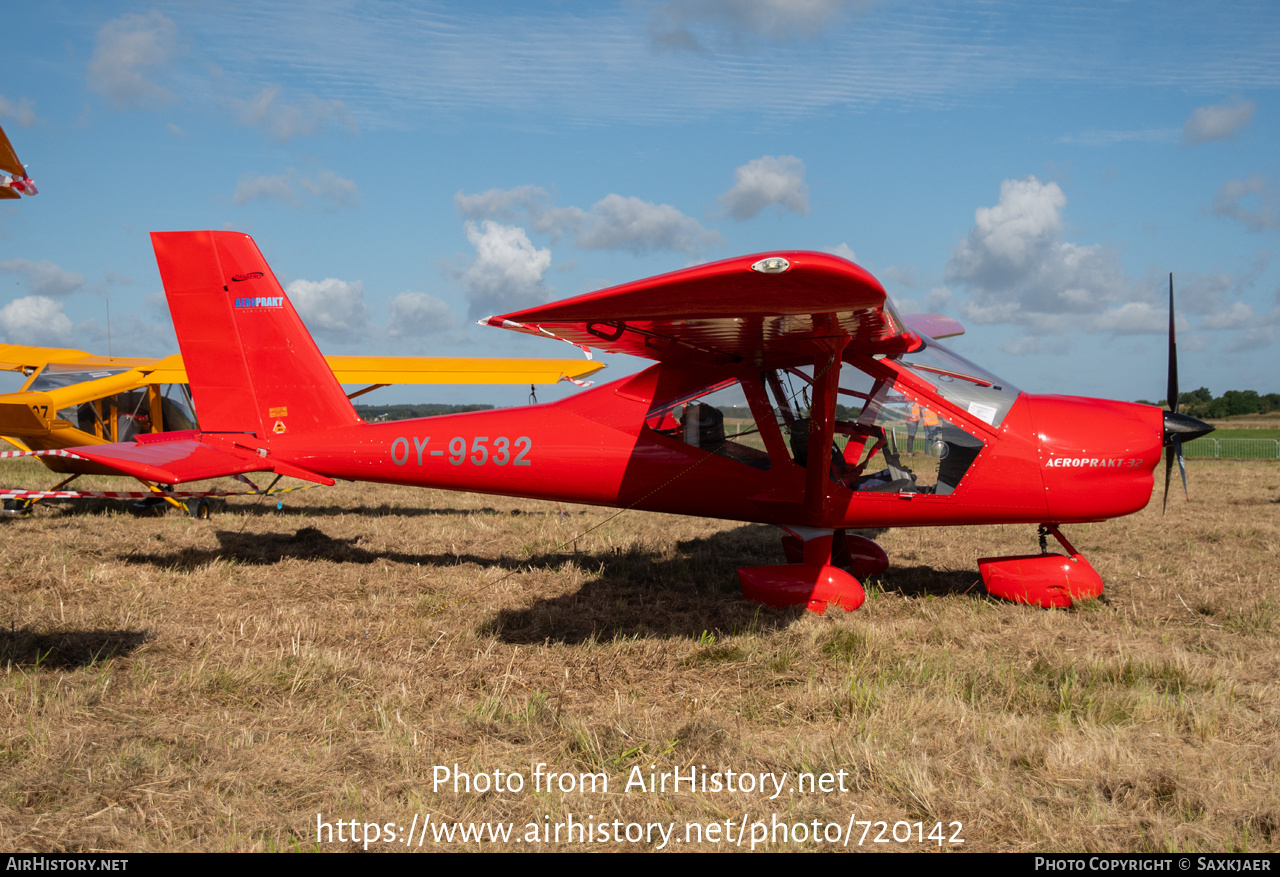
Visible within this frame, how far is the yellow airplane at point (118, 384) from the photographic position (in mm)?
11266

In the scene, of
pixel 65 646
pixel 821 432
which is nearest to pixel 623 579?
pixel 821 432

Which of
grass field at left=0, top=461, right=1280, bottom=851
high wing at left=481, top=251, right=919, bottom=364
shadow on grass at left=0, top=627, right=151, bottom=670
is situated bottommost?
grass field at left=0, top=461, right=1280, bottom=851

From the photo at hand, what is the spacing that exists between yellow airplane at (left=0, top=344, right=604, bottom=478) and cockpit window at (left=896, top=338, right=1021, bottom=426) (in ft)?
28.4

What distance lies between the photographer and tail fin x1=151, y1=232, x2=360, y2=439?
24.7ft

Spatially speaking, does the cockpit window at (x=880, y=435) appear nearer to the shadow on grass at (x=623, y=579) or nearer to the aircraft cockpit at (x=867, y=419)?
the aircraft cockpit at (x=867, y=419)

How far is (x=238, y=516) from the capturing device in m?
11.1

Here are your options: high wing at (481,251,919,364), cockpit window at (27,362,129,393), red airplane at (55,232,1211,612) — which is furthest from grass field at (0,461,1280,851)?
cockpit window at (27,362,129,393)

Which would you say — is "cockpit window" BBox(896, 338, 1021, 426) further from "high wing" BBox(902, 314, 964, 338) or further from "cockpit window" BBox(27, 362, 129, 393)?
"cockpit window" BBox(27, 362, 129, 393)

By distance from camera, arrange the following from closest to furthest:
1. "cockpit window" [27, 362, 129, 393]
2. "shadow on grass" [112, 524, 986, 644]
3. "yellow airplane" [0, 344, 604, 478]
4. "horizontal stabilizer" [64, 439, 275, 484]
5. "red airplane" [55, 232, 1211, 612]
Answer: "shadow on grass" [112, 524, 986, 644]
"red airplane" [55, 232, 1211, 612]
"horizontal stabilizer" [64, 439, 275, 484]
"yellow airplane" [0, 344, 604, 478]
"cockpit window" [27, 362, 129, 393]

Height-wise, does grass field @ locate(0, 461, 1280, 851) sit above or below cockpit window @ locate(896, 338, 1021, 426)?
below

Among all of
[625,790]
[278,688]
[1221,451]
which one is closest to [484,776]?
[625,790]

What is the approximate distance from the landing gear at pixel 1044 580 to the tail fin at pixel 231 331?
19.8 ft

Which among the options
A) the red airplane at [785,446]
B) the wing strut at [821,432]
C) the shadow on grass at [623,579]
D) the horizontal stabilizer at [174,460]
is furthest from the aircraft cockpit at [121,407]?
the wing strut at [821,432]
